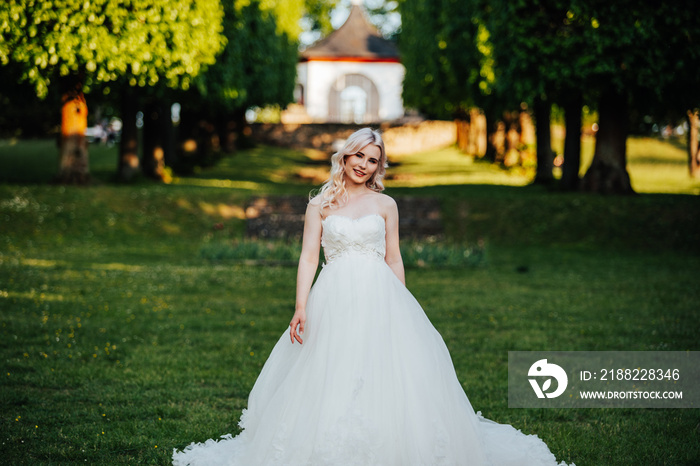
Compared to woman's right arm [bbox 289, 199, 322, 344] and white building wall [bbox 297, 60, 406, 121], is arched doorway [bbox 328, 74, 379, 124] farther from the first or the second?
woman's right arm [bbox 289, 199, 322, 344]

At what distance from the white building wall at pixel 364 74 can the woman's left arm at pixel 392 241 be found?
5793 cm

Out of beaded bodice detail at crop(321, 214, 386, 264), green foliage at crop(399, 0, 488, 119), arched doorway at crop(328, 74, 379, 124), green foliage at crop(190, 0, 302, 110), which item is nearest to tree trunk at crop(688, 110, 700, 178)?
green foliage at crop(399, 0, 488, 119)

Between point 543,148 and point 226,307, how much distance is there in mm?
20064

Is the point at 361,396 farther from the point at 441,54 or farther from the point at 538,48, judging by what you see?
the point at 441,54

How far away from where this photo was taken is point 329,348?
4945mm

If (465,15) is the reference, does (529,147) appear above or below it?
below

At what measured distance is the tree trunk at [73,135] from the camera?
2100cm

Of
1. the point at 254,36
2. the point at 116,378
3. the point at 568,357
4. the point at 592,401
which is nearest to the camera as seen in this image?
the point at 592,401

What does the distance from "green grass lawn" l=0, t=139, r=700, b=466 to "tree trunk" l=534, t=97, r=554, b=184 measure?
2.62 m

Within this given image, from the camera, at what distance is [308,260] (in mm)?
5203

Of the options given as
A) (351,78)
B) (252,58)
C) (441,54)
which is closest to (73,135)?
(252,58)

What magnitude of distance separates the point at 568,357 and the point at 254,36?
78.3 feet

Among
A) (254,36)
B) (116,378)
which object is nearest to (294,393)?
(116,378)

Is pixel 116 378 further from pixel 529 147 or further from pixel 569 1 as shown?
pixel 529 147
